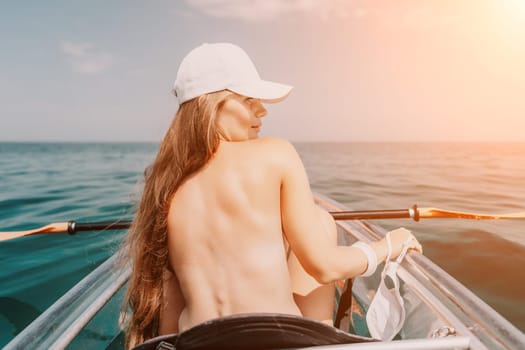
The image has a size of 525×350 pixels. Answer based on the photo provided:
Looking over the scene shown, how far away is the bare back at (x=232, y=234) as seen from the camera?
1.22 metres

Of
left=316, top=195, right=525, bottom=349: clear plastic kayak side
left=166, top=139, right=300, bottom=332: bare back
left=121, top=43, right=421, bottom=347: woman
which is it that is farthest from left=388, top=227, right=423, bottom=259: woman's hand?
left=166, top=139, right=300, bottom=332: bare back

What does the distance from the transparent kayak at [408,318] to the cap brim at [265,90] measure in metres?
A: 0.91

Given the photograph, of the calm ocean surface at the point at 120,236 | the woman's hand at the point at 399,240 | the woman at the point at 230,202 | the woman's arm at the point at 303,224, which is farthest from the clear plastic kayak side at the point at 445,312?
the calm ocean surface at the point at 120,236

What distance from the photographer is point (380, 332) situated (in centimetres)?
164

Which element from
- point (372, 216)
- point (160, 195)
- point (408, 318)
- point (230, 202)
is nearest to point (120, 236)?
point (372, 216)

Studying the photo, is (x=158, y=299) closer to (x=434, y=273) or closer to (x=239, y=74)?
(x=239, y=74)

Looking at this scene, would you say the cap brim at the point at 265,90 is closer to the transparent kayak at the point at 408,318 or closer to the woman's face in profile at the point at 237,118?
the woman's face in profile at the point at 237,118

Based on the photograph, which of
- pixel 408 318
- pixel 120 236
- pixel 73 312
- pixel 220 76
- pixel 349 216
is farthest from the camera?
pixel 120 236

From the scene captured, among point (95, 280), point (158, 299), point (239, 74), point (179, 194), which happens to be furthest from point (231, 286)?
point (95, 280)

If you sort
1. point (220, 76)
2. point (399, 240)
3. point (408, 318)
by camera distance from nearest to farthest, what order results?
point (220, 76) < point (399, 240) < point (408, 318)

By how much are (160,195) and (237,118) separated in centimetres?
44

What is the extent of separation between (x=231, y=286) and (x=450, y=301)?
1.09 m

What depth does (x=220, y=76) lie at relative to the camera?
4.44 ft

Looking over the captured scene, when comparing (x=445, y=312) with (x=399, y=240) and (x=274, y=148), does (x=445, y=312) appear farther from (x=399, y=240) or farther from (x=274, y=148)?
(x=274, y=148)
